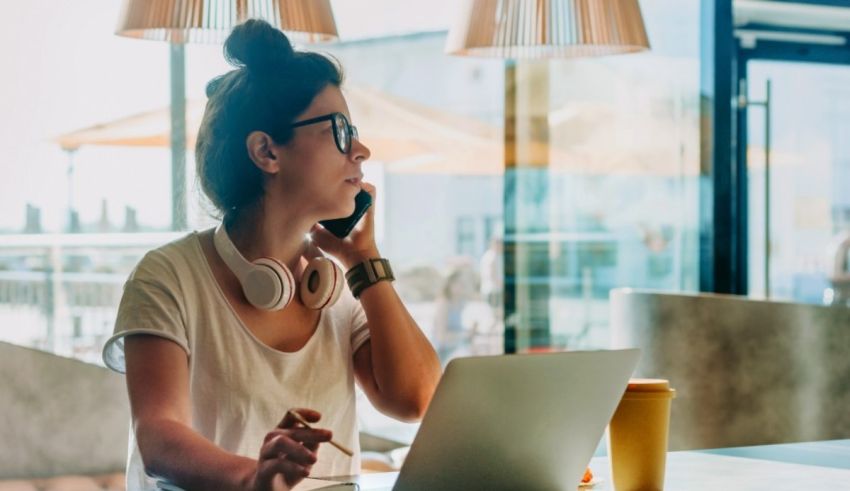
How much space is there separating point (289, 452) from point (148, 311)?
0.50 m

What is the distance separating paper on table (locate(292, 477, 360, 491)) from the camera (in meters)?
1.31

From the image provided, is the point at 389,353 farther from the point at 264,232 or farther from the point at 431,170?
the point at 431,170

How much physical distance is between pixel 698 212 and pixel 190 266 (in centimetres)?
406

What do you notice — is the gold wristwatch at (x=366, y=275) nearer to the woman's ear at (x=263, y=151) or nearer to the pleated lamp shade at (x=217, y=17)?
the woman's ear at (x=263, y=151)

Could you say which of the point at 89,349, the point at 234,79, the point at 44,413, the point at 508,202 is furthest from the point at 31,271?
the point at 234,79

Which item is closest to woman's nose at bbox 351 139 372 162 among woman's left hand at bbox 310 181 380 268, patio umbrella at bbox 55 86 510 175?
woman's left hand at bbox 310 181 380 268

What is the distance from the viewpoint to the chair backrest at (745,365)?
356 centimetres

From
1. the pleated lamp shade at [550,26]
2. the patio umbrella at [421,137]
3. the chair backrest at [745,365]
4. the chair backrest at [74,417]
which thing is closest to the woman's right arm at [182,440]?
the pleated lamp shade at [550,26]

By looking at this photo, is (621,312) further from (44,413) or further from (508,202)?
(44,413)

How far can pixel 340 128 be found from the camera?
183 centimetres

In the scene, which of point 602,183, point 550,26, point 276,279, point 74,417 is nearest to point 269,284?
point 276,279

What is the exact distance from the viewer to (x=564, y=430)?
1.39m

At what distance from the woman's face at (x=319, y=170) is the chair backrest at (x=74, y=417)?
1628mm

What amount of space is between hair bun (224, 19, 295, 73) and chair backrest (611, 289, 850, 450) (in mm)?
2198
